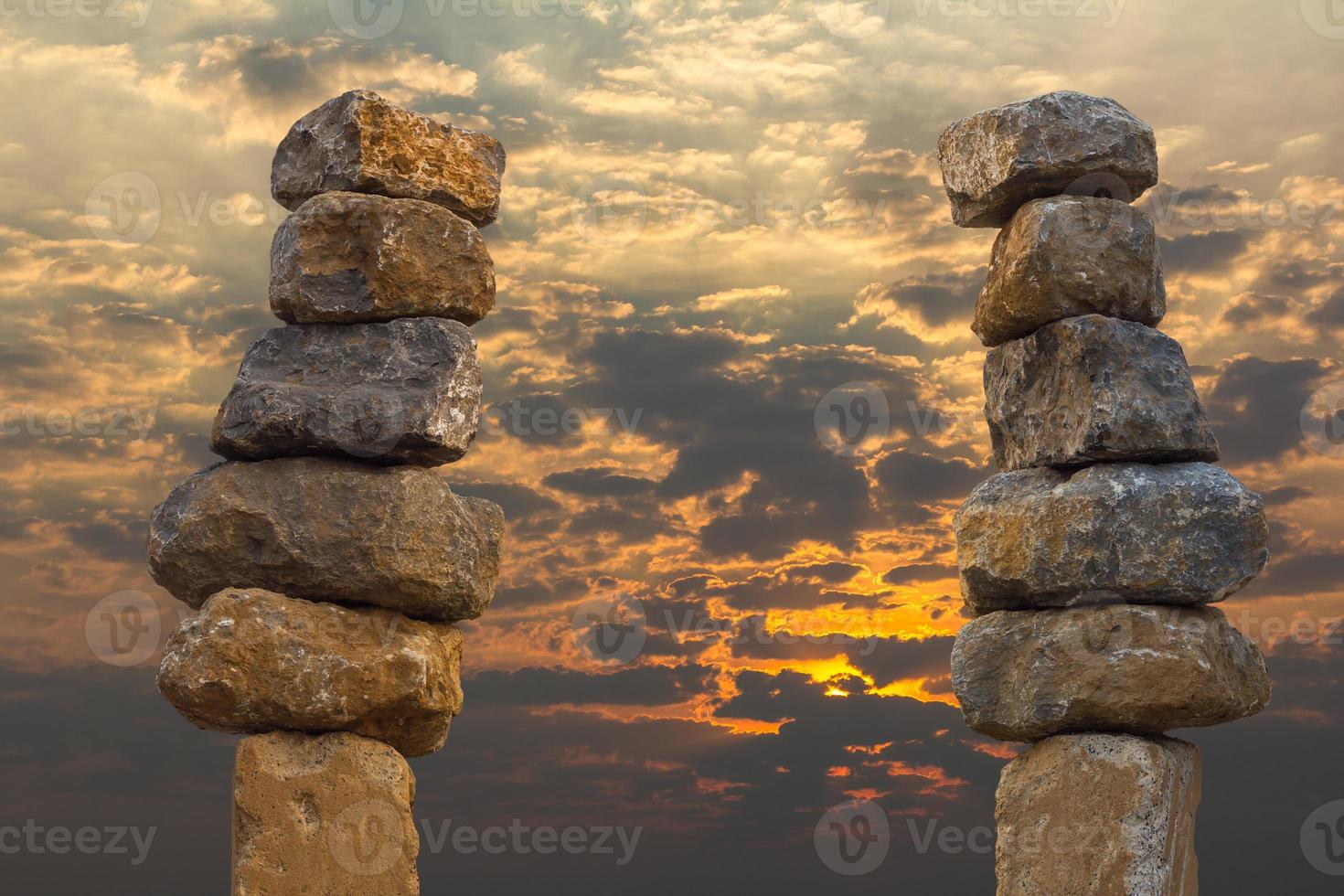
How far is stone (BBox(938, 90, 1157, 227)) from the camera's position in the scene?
403 inches

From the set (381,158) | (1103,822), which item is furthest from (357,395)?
(1103,822)

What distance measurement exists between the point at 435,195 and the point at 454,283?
72 cm

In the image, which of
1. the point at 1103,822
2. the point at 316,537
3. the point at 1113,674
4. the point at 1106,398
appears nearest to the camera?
the point at 1103,822

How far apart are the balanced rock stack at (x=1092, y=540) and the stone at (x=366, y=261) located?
13.3ft

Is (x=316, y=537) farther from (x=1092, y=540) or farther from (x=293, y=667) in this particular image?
(x=1092, y=540)

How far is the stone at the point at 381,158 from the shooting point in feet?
33.2

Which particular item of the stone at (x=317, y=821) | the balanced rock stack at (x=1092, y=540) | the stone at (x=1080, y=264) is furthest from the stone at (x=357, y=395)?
the stone at (x=1080, y=264)

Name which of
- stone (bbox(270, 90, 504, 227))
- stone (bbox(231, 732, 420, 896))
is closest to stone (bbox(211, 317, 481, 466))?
Result: stone (bbox(270, 90, 504, 227))

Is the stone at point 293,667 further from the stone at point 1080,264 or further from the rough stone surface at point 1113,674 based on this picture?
the stone at point 1080,264

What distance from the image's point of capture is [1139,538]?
9492 mm

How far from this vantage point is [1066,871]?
929 cm

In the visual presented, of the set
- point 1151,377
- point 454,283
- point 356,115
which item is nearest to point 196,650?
point 454,283

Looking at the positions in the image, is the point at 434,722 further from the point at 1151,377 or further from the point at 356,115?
the point at 1151,377

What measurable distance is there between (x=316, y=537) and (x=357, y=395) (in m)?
1.01
